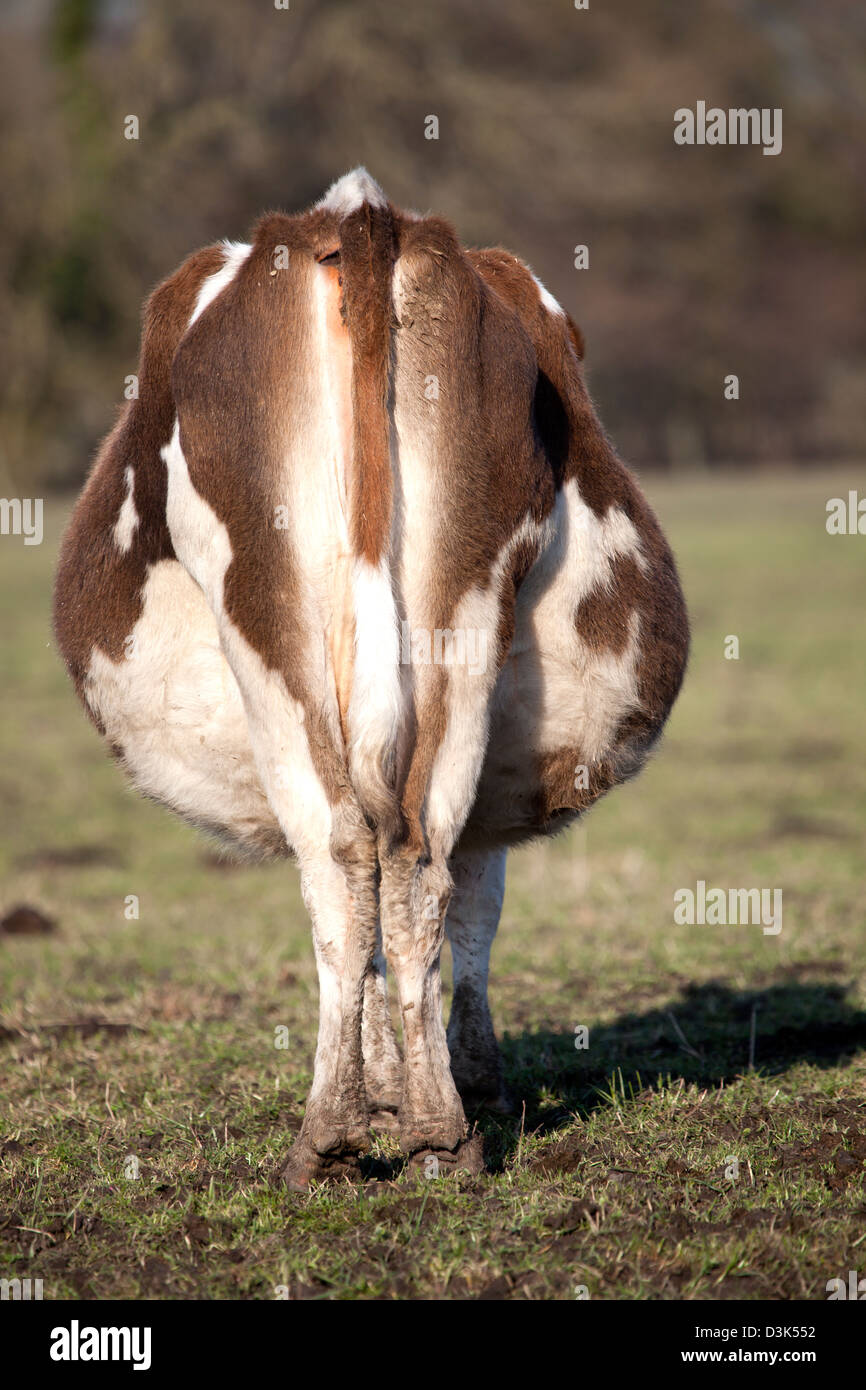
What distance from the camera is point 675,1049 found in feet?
16.2

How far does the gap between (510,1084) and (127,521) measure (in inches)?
84.2

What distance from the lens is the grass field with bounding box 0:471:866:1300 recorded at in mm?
3102

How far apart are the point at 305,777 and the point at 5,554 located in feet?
72.7

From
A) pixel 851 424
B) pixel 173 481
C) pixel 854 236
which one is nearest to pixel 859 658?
pixel 173 481

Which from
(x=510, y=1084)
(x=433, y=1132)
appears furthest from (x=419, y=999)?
(x=510, y=1084)

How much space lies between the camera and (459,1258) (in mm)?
3041

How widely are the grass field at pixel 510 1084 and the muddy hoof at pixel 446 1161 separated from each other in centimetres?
3

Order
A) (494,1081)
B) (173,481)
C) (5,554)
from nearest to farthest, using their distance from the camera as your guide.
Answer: (173,481)
(494,1081)
(5,554)

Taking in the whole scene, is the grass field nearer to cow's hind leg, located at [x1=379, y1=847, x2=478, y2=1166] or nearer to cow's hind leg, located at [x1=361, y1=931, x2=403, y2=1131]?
cow's hind leg, located at [x1=379, y1=847, x2=478, y2=1166]

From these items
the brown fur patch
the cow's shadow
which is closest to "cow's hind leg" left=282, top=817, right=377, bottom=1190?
the cow's shadow

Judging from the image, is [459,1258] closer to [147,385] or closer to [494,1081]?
[494,1081]

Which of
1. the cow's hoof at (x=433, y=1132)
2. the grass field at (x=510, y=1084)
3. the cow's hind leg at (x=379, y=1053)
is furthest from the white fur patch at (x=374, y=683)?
the cow's hind leg at (x=379, y=1053)

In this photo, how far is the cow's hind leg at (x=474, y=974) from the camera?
4.20m

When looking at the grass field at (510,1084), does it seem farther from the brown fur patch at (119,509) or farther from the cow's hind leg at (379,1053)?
the brown fur patch at (119,509)
